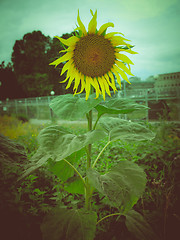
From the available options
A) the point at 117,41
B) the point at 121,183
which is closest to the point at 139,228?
the point at 121,183

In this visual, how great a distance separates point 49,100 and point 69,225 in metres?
11.4

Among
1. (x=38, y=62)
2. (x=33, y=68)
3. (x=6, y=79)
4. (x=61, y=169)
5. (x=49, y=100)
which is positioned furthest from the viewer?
(x=49, y=100)

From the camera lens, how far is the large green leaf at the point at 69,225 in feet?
2.49

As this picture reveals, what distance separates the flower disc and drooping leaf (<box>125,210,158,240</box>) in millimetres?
885

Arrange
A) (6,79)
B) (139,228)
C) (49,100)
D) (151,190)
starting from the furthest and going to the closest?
(49,100)
(6,79)
(151,190)
(139,228)

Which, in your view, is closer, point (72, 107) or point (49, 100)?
point (72, 107)

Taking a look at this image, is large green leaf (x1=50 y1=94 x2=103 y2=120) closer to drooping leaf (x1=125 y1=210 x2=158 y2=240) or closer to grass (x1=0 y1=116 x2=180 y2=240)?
grass (x1=0 y1=116 x2=180 y2=240)

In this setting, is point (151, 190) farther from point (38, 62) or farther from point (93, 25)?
point (38, 62)

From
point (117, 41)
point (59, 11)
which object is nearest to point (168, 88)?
point (59, 11)

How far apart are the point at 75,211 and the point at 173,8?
2532 millimetres

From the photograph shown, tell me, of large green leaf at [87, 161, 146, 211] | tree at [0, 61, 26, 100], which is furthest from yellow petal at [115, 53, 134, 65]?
tree at [0, 61, 26, 100]

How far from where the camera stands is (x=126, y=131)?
0.85 m

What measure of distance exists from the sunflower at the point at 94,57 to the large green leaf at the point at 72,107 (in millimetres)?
84

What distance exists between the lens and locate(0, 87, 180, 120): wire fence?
6.22 meters
